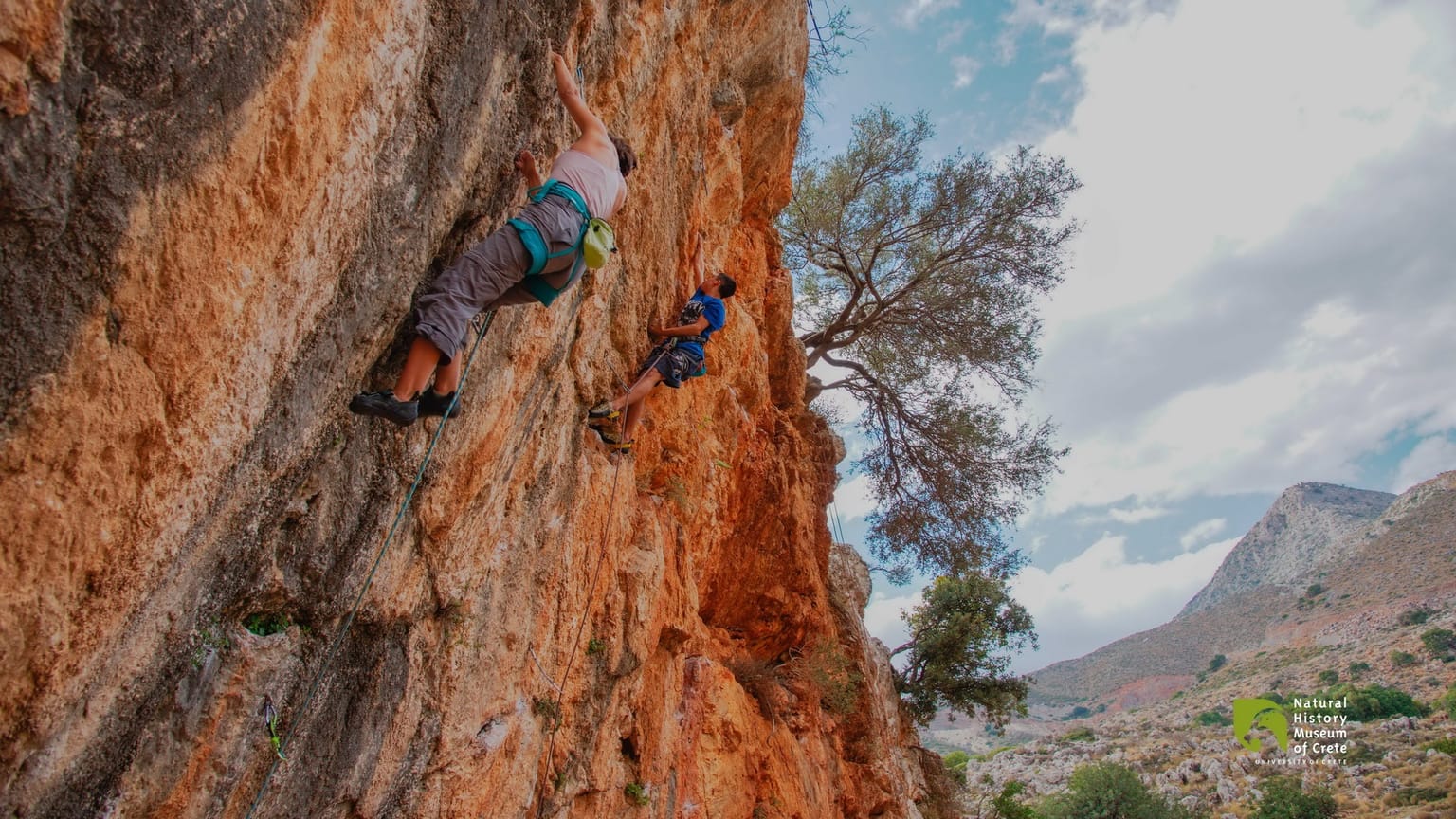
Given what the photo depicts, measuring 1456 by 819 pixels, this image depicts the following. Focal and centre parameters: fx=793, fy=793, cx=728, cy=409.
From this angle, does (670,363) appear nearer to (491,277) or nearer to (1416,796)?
(491,277)

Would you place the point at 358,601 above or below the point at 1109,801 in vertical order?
above

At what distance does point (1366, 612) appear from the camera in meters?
60.7

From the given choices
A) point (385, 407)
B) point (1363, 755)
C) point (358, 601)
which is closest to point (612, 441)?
point (358, 601)

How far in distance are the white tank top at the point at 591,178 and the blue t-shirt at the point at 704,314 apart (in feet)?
7.70

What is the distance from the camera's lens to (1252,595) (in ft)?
281

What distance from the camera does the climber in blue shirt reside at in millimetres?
5832

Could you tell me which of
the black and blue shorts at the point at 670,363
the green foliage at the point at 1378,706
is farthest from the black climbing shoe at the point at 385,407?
the green foliage at the point at 1378,706

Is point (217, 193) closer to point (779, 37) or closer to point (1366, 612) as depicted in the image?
point (779, 37)

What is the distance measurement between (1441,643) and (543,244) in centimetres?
6478

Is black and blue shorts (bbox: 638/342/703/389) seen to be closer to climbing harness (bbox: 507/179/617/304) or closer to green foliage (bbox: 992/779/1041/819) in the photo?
climbing harness (bbox: 507/179/617/304)

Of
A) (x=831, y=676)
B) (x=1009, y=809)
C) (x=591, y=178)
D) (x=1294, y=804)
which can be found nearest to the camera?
(x=591, y=178)

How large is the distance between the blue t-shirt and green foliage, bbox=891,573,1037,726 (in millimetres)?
12420

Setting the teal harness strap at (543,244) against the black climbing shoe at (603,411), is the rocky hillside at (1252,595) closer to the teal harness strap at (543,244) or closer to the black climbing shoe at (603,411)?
the black climbing shoe at (603,411)

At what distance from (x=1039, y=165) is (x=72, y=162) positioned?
14.5m
